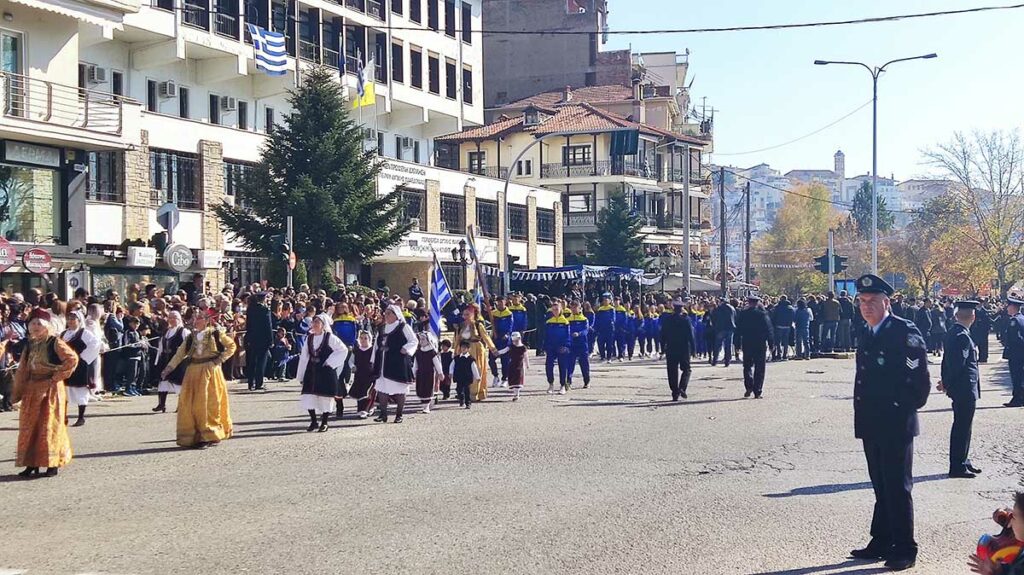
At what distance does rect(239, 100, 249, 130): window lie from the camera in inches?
1528

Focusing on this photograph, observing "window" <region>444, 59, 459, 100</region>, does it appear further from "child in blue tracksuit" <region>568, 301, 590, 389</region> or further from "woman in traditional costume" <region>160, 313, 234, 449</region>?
"woman in traditional costume" <region>160, 313, 234, 449</region>

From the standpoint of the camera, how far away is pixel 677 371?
63.4 feet

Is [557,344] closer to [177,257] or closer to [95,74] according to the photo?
[177,257]

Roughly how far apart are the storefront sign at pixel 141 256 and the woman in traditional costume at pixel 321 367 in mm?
12660

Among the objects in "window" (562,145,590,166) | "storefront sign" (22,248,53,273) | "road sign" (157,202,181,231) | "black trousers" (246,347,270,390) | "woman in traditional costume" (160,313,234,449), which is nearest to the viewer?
"woman in traditional costume" (160,313,234,449)

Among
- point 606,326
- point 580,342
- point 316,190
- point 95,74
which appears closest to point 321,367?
point 580,342

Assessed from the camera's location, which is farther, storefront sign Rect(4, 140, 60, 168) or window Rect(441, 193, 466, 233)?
window Rect(441, 193, 466, 233)

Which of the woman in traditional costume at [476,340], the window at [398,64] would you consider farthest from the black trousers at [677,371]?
the window at [398,64]

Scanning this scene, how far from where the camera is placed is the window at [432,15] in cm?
4809

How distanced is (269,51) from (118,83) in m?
4.74

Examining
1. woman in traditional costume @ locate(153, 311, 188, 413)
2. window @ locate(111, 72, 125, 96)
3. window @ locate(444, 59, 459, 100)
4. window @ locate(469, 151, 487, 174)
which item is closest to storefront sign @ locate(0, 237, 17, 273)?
woman in traditional costume @ locate(153, 311, 188, 413)

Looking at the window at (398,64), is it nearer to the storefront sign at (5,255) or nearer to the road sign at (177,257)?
the road sign at (177,257)

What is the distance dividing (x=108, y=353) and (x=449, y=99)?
3203cm

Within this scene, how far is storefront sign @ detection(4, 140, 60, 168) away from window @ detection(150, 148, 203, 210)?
6.31m
